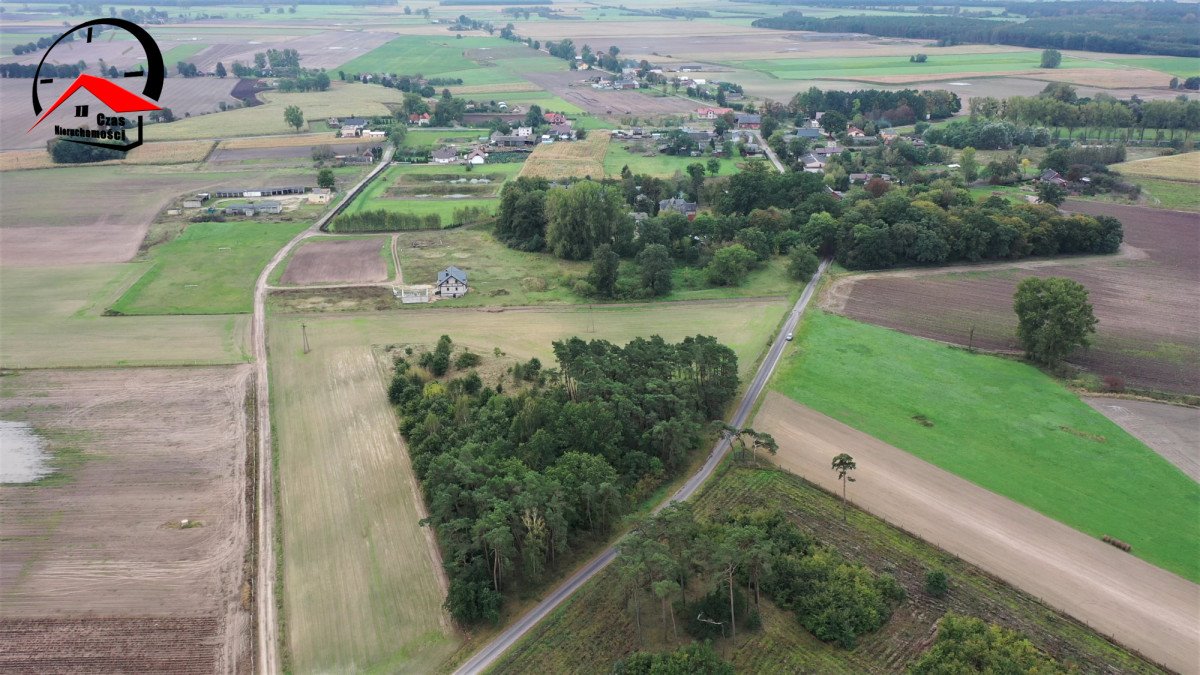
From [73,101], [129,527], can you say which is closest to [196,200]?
[129,527]

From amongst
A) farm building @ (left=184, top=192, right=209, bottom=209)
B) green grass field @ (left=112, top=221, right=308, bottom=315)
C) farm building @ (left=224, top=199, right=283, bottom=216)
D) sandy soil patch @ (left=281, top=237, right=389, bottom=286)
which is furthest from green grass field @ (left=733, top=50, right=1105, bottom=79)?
green grass field @ (left=112, top=221, right=308, bottom=315)

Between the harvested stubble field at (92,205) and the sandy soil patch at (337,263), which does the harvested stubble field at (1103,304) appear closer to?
the sandy soil patch at (337,263)

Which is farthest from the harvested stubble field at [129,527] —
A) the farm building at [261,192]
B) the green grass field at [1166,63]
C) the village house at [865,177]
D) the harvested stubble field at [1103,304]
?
the green grass field at [1166,63]

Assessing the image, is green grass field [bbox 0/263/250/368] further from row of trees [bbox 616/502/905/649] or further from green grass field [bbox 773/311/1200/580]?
green grass field [bbox 773/311/1200/580]

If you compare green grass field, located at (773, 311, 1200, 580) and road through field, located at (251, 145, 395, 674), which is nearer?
road through field, located at (251, 145, 395, 674)

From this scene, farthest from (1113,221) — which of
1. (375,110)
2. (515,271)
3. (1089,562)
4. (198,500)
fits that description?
(375,110)

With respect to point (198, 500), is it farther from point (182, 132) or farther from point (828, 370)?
point (182, 132)
